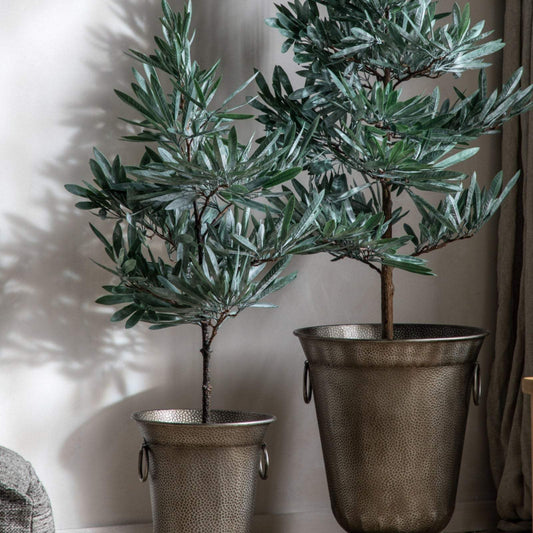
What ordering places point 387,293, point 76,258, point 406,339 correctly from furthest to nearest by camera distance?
point 76,258 < point 387,293 < point 406,339

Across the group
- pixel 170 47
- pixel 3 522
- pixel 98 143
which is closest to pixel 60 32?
pixel 98 143

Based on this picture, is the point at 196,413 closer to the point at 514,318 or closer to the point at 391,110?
the point at 391,110

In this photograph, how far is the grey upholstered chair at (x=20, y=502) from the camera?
4.61ft

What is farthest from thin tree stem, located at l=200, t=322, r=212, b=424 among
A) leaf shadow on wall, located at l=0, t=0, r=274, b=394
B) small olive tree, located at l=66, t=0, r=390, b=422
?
leaf shadow on wall, located at l=0, t=0, r=274, b=394

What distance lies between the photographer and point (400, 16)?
169cm

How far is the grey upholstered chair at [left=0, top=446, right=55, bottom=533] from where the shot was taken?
1.40 meters

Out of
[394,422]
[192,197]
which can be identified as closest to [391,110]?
[192,197]

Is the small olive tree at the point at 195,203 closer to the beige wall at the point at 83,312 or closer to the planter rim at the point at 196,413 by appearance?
the planter rim at the point at 196,413

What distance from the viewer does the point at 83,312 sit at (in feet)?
6.37

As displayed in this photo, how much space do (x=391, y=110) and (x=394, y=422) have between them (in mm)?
647

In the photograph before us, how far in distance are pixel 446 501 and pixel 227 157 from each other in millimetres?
904

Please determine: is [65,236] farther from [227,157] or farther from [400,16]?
[400,16]

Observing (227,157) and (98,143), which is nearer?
(227,157)

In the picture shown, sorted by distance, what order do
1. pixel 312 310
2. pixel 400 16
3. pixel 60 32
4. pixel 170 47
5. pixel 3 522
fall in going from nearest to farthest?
pixel 3 522 < pixel 170 47 < pixel 400 16 < pixel 60 32 < pixel 312 310
